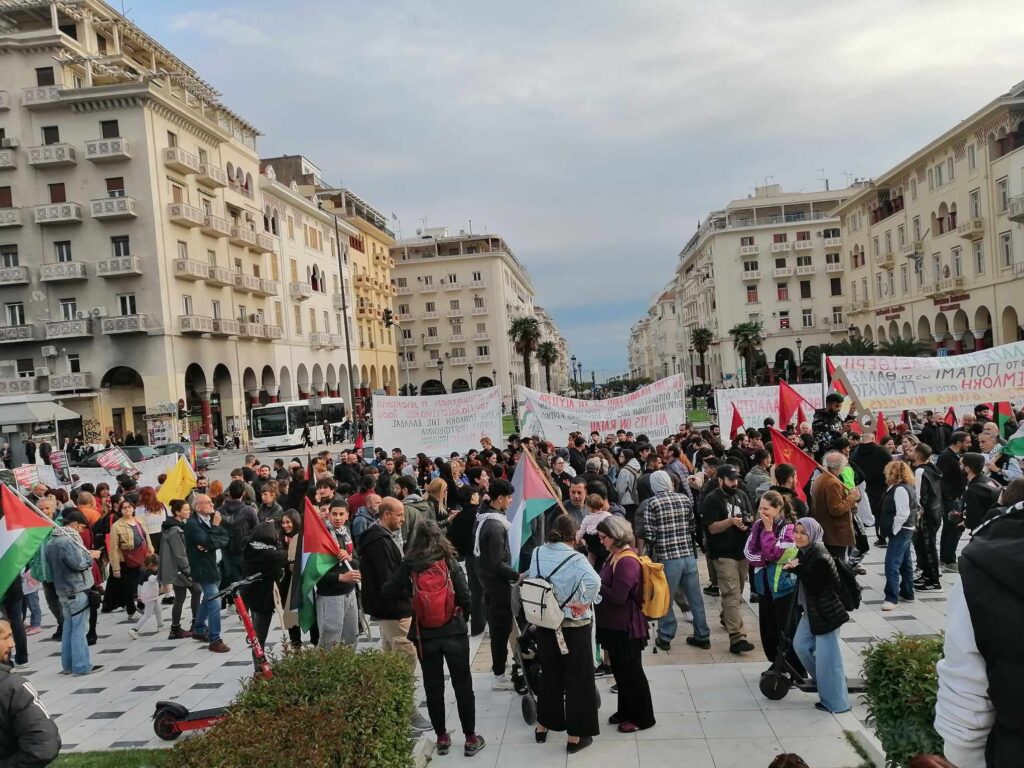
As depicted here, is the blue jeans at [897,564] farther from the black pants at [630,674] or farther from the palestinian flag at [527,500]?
the black pants at [630,674]

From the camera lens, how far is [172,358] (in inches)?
1751

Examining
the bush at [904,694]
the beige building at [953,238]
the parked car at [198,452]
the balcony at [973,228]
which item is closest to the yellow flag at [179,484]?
the bush at [904,694]

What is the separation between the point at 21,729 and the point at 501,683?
184 inches

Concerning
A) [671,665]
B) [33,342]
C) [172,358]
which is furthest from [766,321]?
[671,665]

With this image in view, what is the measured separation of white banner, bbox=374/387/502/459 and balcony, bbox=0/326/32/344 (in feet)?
112

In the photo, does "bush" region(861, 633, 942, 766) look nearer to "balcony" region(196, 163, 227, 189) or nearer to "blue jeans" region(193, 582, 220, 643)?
"blue jeans" region(193, 582, 220, 643)

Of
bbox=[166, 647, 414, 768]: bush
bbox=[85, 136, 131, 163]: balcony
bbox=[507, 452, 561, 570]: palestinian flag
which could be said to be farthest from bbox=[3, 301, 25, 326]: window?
bbox=[166, 647, 414, 768]: bush

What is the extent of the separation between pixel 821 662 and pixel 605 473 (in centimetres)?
689

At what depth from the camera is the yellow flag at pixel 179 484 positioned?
1401cm

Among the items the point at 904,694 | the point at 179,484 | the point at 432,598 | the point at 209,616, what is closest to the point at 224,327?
the point at 179,484

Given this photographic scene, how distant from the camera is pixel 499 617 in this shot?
7730mm

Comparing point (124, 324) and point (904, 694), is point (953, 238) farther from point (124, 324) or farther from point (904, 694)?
point (904, 694)

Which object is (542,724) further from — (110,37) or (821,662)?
(110,37)

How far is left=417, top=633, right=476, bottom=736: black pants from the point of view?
6172mm
